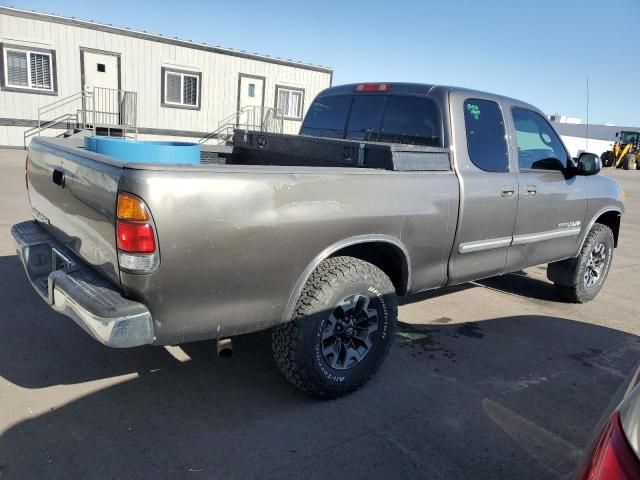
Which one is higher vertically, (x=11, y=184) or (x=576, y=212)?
(x=576, y=212)

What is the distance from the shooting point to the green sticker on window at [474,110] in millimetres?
3861

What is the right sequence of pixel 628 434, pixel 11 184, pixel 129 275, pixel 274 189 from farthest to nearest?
pixel 11 184 < pixel 274 189 < pixel 129 275 < pixel 628 434

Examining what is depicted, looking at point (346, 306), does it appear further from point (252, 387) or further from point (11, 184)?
point (11, 184)

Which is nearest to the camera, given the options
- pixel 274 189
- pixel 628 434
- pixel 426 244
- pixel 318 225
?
pixel 628 434

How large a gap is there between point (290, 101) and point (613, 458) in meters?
20.4

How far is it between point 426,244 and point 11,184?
9477mm

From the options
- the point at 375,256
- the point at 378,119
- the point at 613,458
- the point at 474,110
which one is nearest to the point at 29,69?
the point at 378,119

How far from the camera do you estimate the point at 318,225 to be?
2793mm

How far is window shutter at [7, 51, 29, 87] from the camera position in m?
14.7

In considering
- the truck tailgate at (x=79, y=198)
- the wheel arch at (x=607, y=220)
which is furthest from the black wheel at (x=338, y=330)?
the wheel arch at (x=607, y=220)

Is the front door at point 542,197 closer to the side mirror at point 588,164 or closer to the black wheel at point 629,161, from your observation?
the side mirror at point 588,164

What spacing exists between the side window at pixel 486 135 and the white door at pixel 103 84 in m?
14.8

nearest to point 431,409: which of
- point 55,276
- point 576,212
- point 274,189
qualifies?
point 274,189

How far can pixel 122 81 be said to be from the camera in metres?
16.3
